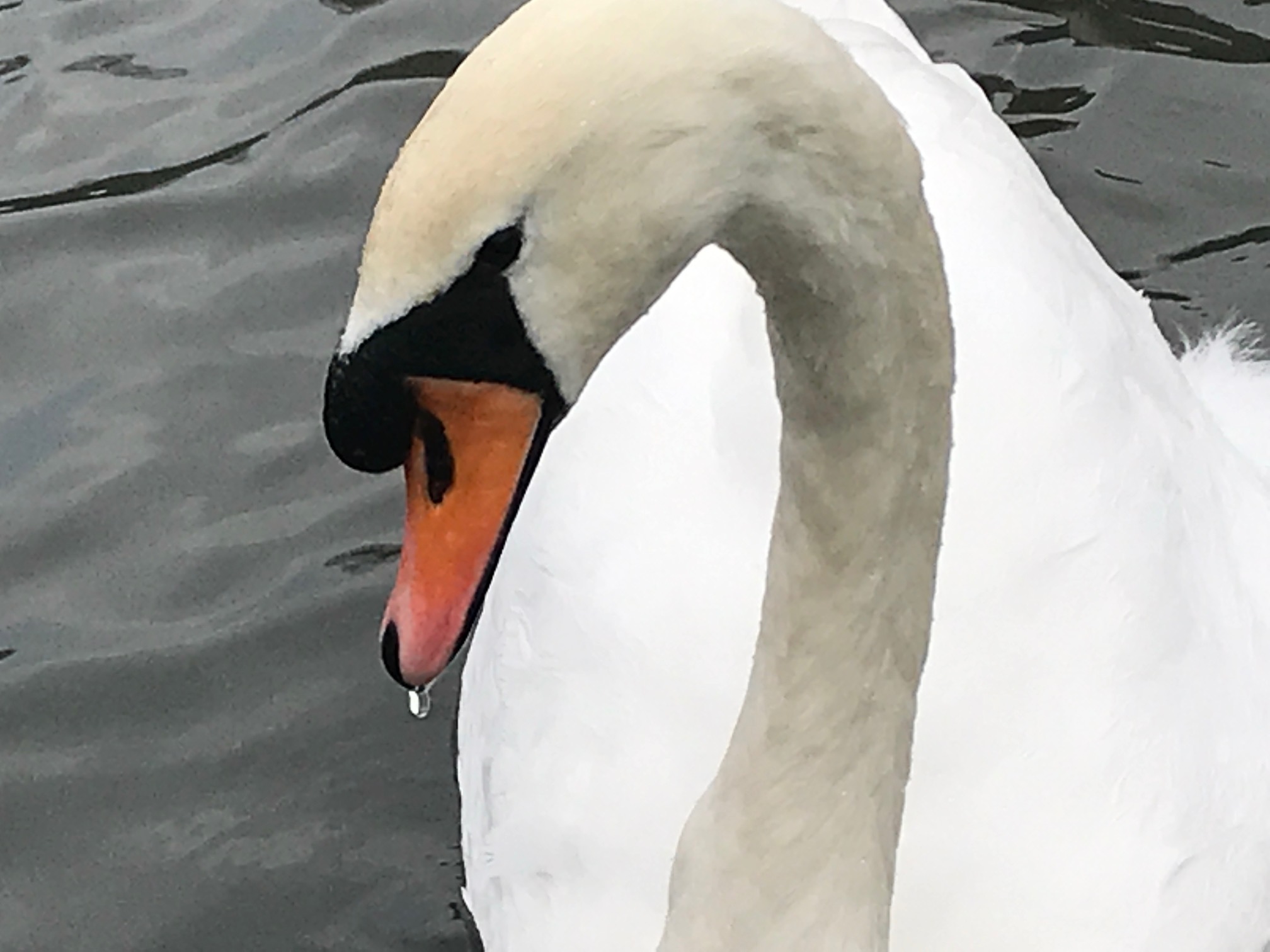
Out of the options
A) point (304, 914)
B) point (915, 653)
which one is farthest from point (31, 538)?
point (915, 653)

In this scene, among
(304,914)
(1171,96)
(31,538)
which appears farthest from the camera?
(1171,96)

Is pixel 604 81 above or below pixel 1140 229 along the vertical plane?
above

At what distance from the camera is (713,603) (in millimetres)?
3188

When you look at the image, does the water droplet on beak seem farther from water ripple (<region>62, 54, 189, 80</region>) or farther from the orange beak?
water ripple (<region>62, 54, 189, 80</region>)

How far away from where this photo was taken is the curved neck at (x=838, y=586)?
2.03 meters

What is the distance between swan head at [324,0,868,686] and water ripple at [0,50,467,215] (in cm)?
410

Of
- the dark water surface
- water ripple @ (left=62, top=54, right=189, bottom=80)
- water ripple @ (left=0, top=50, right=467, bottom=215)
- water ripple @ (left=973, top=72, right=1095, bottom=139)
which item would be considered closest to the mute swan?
the dark water surface

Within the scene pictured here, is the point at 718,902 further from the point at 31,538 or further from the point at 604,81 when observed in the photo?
the point at 31,538

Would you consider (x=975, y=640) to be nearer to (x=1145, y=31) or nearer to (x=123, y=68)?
(x=1145, y=31)

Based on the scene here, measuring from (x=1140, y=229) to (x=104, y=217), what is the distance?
2.54m

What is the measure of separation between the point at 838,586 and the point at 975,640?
828 millimetres

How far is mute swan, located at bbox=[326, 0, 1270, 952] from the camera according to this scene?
5.75 ft

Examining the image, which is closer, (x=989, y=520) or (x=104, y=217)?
(x=989, y=520)

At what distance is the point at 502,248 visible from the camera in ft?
5.70
